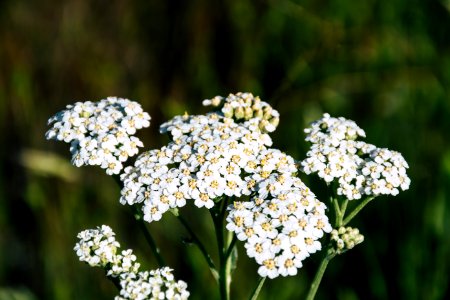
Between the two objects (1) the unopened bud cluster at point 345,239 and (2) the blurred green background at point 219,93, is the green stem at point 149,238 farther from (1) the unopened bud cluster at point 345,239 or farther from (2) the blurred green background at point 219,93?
(2) the blurred green background at point 219,93

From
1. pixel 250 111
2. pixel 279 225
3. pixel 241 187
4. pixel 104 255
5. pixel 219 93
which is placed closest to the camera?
pixel 279 225

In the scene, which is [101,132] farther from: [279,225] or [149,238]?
[279,225]

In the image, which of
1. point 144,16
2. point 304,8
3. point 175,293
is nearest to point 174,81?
point 144,16

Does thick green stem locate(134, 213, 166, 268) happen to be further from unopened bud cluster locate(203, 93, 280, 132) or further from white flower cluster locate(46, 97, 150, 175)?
unopened bud cluster locate(203, 93, 280, 132)

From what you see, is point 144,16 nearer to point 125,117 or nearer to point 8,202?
point 8,202

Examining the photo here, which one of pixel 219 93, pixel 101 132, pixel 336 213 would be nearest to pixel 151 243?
pixel 101 132

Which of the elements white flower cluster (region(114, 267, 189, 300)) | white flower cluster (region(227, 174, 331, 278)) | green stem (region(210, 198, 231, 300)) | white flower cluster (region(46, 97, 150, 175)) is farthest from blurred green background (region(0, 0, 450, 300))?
white flower cluster (region(114, 267, 189, 300))

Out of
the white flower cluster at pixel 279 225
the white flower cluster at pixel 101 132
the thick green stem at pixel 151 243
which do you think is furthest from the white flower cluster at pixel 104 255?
the white flower cluster at pixel 279 225
